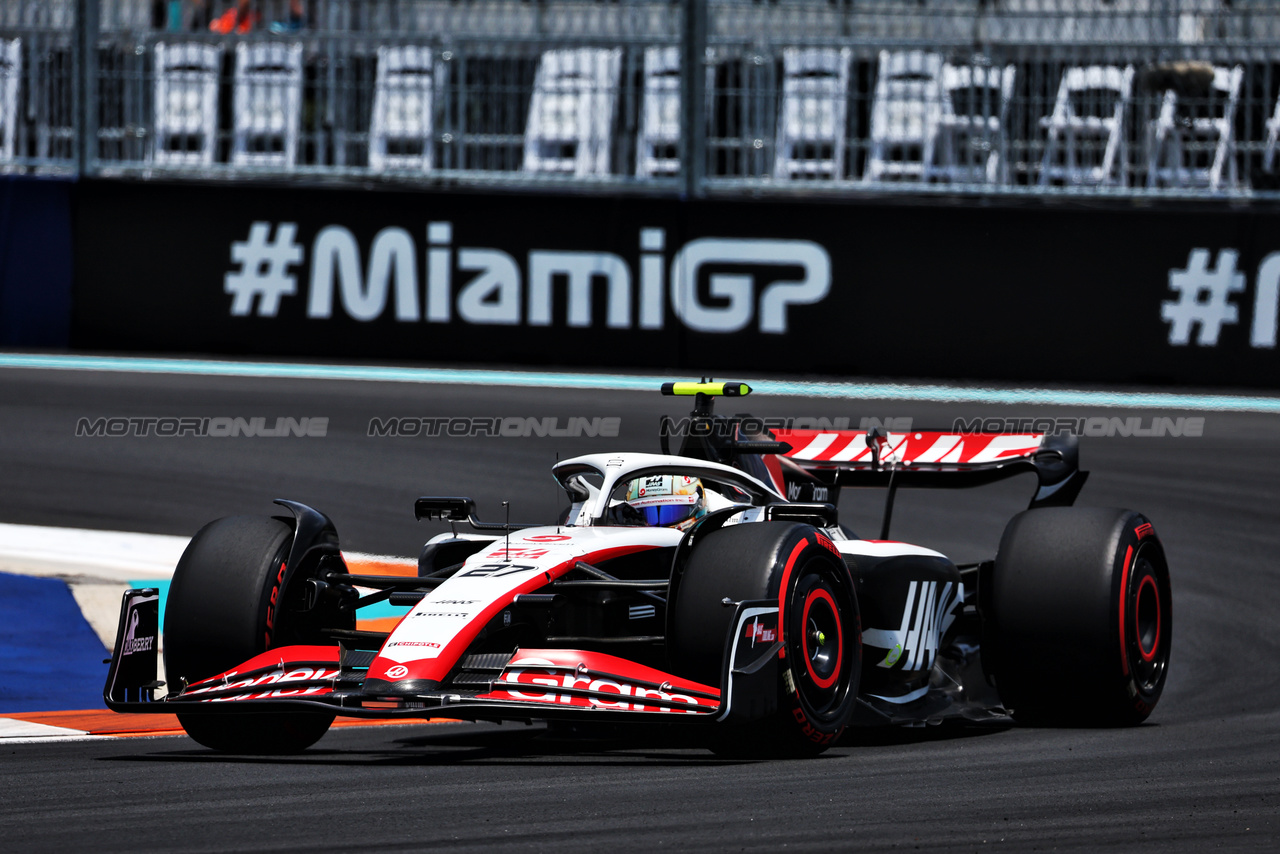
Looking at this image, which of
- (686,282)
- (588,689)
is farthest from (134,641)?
(686,282)

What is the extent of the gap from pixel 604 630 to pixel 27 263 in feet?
25.4

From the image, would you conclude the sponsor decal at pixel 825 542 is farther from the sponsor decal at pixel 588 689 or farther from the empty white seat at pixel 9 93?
the empty white seat at pixel 9 93

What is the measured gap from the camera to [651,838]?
464cm

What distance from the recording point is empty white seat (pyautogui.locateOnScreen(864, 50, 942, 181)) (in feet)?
41.0

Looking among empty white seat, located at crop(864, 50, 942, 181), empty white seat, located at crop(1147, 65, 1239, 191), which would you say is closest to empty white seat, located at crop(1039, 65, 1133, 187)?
empty white seat, located at crop(1147, 65, 1239, 191)

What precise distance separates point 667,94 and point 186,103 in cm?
317

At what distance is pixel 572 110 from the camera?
1294 cm

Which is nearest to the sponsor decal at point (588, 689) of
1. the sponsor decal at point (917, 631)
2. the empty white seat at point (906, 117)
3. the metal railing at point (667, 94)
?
the sponsor decal at point (917, 631)

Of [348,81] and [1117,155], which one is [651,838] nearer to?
[1117,155]

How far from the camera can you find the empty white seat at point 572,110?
1288 cm

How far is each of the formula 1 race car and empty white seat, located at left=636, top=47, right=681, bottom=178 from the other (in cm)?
499

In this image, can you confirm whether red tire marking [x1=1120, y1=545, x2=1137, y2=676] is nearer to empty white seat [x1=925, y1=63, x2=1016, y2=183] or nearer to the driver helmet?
the driver helmet

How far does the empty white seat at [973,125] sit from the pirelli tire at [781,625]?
6518 mm

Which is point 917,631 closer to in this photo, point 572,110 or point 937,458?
point 937,458
